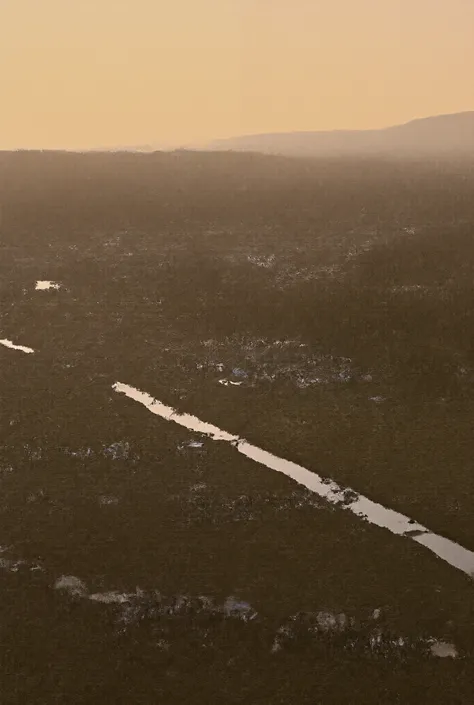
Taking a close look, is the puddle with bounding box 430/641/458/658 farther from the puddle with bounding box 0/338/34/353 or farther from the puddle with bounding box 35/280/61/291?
the puddle with bounding box 35/280/61/291

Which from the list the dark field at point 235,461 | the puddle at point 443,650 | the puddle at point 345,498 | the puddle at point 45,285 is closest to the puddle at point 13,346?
the dark field at point 235,461

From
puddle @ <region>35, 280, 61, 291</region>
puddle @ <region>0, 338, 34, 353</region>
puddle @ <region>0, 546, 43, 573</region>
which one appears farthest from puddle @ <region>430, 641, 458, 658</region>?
puddle @ <region>35, 280, 61, 291</region>

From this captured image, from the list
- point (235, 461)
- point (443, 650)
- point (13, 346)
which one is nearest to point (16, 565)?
point (235, 461)

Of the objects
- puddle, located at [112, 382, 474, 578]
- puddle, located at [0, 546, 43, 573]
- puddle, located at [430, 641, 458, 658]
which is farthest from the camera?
puddle, located at [112, 382, 474, 578]

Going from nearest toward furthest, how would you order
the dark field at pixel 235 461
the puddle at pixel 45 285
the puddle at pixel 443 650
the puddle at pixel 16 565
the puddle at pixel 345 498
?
the puddle at pixel 443 650 < the dark field at pixel 235 461 < the puddle at pixel 16 565 < the puddle at pixel 345 498 < the puddle at pixel 45 285

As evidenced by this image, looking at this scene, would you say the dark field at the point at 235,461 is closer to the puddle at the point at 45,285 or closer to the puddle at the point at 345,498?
the puddle at the point at 345,498

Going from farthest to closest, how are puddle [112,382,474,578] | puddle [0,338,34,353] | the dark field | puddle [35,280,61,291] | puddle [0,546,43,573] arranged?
puddle [35,280,61,291]
puddle [0,338,34,353]
puddle [112,382,474,578]
puddle [0,546,43,573]
the dark field

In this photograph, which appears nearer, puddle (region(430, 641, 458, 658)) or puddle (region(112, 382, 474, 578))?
puddle (region(430, 641, 458, 658))
